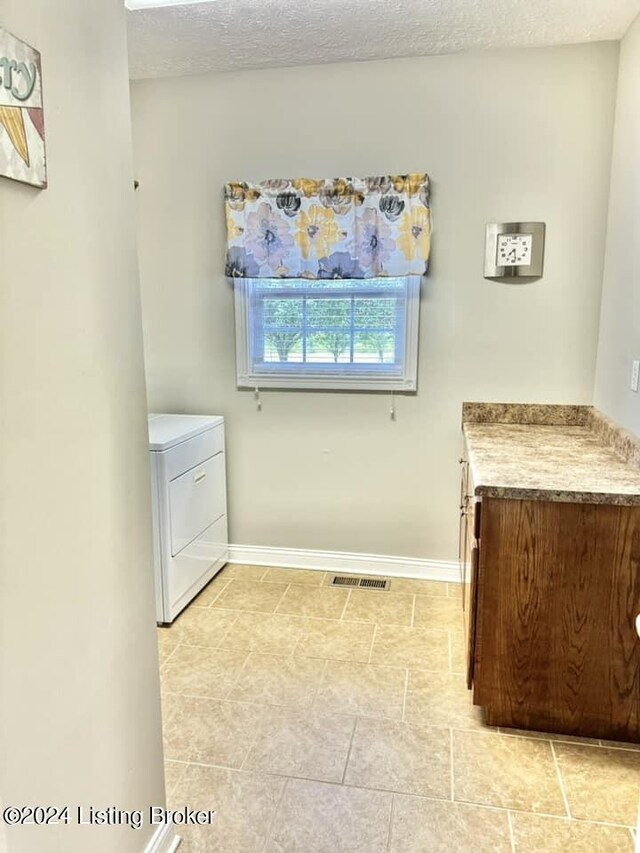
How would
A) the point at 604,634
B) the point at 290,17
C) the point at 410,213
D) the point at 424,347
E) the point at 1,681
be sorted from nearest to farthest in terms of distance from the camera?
the point at 1,681 → the point at 604,634 → the point at 290,17 → the point at 410,213 → the point at 424,347

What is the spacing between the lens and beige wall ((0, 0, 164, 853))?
0.97 m

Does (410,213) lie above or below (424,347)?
above

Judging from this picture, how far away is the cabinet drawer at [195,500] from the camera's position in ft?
8.85

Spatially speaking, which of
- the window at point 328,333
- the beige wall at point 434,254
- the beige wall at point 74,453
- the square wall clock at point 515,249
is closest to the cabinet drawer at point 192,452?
the beige wall at point 434,254

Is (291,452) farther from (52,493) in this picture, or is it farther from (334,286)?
(52,493)

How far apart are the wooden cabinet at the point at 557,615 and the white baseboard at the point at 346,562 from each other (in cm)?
117

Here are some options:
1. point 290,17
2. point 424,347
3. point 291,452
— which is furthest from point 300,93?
point 291,452

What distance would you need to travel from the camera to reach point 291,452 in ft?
10.7

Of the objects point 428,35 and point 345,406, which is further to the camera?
point 345,406

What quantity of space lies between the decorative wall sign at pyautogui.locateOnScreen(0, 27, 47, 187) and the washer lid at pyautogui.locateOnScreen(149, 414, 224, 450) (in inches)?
61.2

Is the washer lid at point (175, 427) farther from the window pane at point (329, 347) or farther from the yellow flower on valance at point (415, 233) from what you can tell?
the yellow flower on valance at point (415, 233)

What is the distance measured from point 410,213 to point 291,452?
1.40 meters

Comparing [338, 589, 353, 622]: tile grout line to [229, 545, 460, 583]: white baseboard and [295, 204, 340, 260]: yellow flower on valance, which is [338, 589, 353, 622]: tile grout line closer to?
[229, 545, 460, 583]: white baseboard

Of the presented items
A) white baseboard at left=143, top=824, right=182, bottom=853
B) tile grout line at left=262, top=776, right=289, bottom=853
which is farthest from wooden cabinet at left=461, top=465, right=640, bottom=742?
white baseboard at left=143, top=824, right=182, bottom=853
